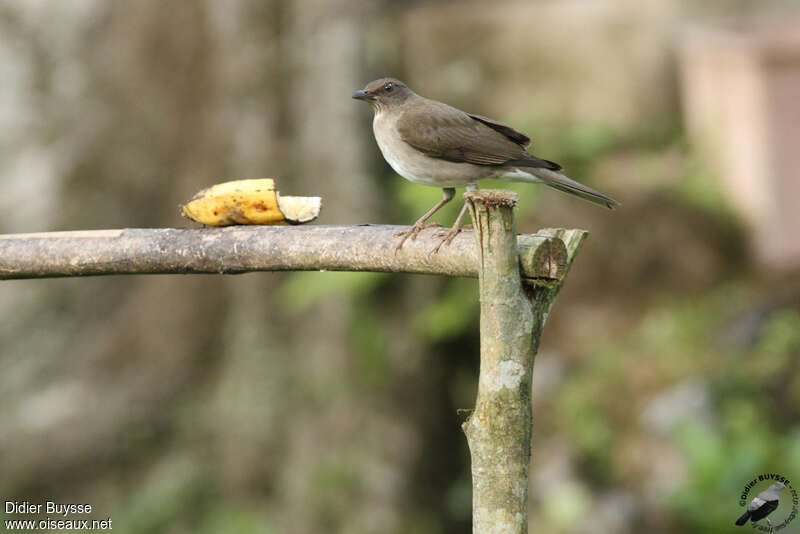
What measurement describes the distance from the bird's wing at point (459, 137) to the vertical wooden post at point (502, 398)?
1132 mm

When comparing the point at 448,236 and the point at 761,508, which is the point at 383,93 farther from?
the point at 761,508

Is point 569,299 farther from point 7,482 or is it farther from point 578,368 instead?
point 7,482

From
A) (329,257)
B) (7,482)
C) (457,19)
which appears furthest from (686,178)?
(7,482)

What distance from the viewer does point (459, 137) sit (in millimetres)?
3926

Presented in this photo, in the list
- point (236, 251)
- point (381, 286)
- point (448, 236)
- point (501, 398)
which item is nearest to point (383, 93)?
point (236, 251)

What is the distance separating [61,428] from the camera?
27.1 ft

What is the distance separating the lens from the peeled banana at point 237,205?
3531 mm

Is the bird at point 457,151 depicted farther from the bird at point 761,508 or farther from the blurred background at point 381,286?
the blurred background at point 381,286

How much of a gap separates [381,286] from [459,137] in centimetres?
333

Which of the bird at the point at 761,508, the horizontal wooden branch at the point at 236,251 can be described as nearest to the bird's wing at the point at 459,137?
the horizontal wooden branch at the point at 236,251

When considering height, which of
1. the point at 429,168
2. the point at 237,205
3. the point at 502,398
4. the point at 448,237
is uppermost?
the point at 429,168

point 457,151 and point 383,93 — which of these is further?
point 383,93

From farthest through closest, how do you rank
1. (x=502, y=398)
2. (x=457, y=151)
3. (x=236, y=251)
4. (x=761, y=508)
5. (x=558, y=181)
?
(x=761, y=508)
(x=457, y=151)
(x=558, y=181)
(x=236, y=251)
(x=502, y=398)

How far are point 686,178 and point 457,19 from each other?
2.33 m
